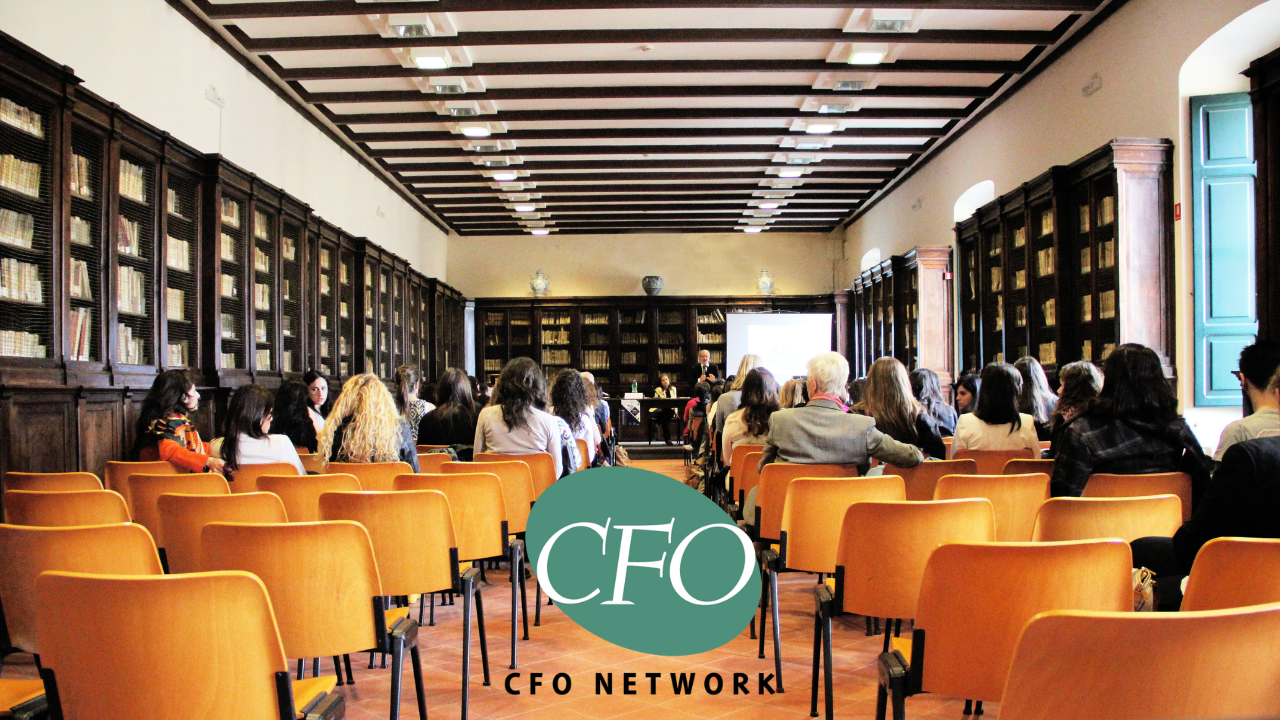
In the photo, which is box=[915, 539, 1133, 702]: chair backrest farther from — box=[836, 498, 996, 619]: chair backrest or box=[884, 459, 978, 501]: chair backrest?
box=[884, 459, 978, 501]: chair backrest

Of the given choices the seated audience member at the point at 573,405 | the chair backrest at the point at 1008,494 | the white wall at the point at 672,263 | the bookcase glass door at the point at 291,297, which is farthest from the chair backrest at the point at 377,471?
the white wall at the point at 672,263

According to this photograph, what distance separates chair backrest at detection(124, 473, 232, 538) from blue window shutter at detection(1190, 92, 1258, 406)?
6.01m

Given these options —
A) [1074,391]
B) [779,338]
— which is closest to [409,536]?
[1074,391]

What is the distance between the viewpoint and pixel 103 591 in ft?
4.77

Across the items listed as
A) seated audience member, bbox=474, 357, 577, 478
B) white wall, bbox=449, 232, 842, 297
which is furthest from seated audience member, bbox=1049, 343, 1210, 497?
white wall, bbox=449, 232, 842, 297

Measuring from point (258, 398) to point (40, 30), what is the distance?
2.90 metres

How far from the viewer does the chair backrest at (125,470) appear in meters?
3.94

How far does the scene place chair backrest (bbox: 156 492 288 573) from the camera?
263cm

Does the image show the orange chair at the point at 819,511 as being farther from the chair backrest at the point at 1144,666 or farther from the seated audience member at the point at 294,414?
the seated audience member at the point at 294,414

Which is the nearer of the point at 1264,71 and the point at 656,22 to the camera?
the point at 1264,71

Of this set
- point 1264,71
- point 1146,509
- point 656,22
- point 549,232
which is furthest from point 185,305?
point 549,232

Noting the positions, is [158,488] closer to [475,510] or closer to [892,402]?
[475,510]

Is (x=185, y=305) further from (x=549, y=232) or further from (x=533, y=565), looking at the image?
(x=549, y=232)

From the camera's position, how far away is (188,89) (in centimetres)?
684
